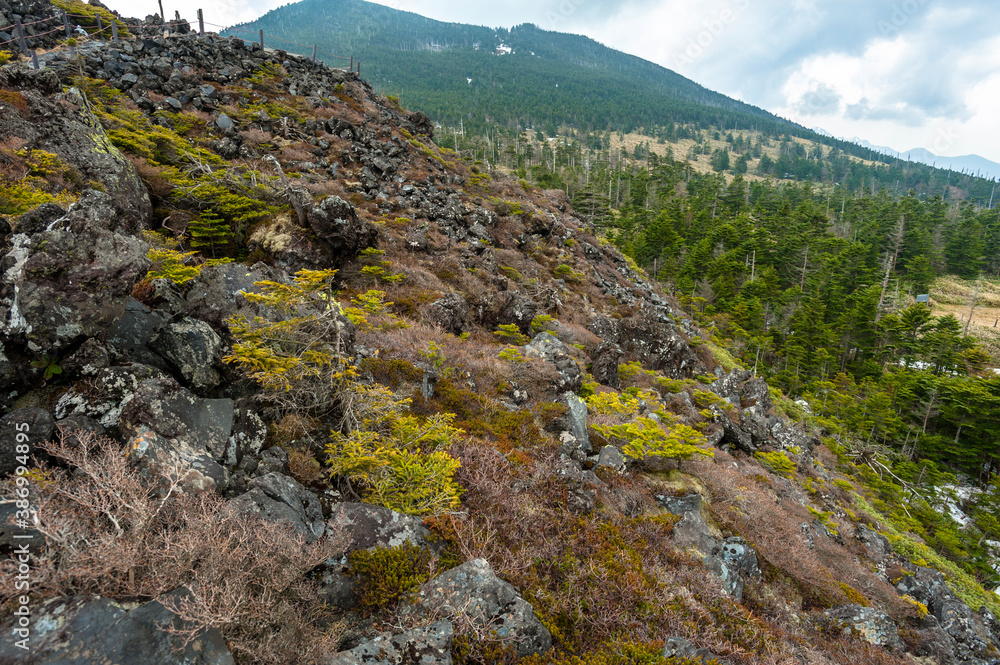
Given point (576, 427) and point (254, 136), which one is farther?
point (254, 136)

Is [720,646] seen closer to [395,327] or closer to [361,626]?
[361,626]

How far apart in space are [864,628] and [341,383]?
974cm

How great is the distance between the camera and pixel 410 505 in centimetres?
500

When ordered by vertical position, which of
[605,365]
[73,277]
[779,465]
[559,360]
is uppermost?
[73,277]

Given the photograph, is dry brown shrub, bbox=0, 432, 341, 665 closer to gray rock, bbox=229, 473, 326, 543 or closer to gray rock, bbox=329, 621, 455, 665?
gray rock, bbox=329, 621, 455, 665

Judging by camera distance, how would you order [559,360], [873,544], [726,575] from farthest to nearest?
[873,544] < [559,360] < [726,575]

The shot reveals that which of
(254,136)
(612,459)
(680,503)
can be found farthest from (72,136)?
(680,503)

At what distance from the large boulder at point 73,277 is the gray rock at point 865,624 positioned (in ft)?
38.1

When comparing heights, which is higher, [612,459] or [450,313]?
[450,313]

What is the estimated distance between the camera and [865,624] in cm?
715

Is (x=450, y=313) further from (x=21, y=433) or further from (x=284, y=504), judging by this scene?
(x=21, y=433)

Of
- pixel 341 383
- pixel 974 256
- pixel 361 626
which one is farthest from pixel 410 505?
pixel 974 256

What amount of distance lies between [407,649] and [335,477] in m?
2.43

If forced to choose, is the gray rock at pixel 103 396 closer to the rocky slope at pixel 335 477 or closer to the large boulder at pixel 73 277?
the rocky slope at pixel 335 477
